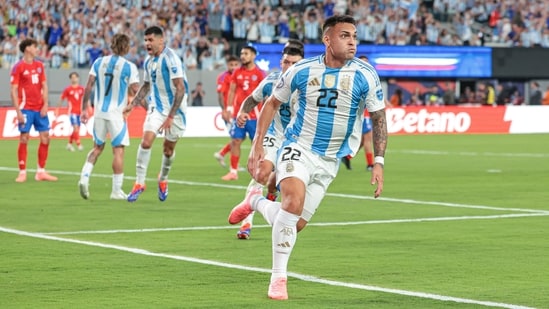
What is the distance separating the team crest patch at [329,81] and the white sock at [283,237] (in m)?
1.04

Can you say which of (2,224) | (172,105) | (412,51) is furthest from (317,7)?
(2,224)

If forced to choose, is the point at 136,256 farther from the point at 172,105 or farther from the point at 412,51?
the point at 412,51

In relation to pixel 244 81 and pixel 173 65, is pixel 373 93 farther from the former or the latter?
pixel 244 81

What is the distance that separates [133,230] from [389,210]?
13.6 ft

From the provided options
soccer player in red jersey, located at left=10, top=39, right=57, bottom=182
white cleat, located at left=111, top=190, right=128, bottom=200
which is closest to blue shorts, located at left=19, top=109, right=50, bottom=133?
soccer player in red jersey, located at left=10, top=39, right=57, bottom=182

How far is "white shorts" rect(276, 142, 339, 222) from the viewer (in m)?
9.74

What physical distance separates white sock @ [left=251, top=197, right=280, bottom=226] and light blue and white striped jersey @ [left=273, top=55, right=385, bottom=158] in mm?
688

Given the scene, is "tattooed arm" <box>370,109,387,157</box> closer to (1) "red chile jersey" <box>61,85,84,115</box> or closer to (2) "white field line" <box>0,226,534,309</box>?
(2) "white field line" <box>0,226,534,309</box>

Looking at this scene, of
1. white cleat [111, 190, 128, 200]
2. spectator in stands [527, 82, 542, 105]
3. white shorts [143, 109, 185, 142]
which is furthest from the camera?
spectator in stands [527, 82, 542, 105]

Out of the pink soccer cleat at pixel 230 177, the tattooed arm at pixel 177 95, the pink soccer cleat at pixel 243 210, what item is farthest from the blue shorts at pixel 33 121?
the pink soccer cleat at pixel 243 210

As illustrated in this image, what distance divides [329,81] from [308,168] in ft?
2.26

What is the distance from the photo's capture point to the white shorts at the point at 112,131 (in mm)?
19062

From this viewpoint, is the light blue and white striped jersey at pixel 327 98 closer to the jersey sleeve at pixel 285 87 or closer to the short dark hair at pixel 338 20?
the jersey sleeve at pixel 285 87

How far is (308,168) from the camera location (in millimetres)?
9828
